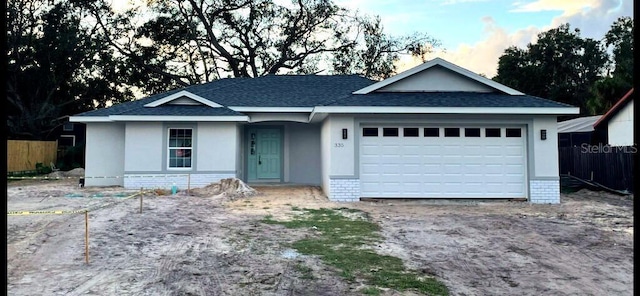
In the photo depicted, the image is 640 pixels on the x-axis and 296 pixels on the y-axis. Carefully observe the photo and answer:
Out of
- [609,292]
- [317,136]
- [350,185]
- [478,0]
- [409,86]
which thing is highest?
[478,0]

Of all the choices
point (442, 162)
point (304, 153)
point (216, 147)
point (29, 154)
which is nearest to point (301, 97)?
point (304, 153)

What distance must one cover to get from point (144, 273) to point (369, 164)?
7.06 metres

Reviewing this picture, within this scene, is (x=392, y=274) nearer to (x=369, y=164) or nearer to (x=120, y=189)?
(x=369, y=164)

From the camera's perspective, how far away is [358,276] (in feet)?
14.5

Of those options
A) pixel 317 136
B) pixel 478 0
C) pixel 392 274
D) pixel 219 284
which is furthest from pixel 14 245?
pixel 317 136

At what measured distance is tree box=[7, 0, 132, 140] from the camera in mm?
25109

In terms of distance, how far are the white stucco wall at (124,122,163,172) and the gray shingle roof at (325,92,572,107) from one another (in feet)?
20.2

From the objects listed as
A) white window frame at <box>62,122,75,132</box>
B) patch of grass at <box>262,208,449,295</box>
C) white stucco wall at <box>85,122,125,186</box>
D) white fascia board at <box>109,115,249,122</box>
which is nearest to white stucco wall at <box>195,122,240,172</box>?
white fascia board at <box>109,115,249,122</box>

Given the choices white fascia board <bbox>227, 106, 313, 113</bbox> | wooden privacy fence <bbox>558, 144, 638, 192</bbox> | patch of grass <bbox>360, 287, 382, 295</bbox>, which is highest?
white fascia board <bbox>227, 106, 313, 113</bbox>

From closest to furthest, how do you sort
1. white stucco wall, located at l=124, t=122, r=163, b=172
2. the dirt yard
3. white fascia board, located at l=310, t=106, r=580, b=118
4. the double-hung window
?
the dirt yard < white fascia board, located at l=310, t=106, r=580, b=118 < white stucco wall, located at l=124, t=122, r=163, b=172 < the double-hung window

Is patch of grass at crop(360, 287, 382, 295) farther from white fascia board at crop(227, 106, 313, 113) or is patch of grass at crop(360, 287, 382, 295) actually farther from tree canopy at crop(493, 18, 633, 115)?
tree canopy at crop(493, 18, 633, 115)

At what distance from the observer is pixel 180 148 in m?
13.0

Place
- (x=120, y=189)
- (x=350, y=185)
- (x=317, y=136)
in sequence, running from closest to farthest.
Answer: (x=350, y=185) → (x=120, y=189) → (x=317, y=136)

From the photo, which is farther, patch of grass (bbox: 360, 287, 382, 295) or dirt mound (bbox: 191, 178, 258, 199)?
dirt mound (bbox: 191, 178, 258, 199)
